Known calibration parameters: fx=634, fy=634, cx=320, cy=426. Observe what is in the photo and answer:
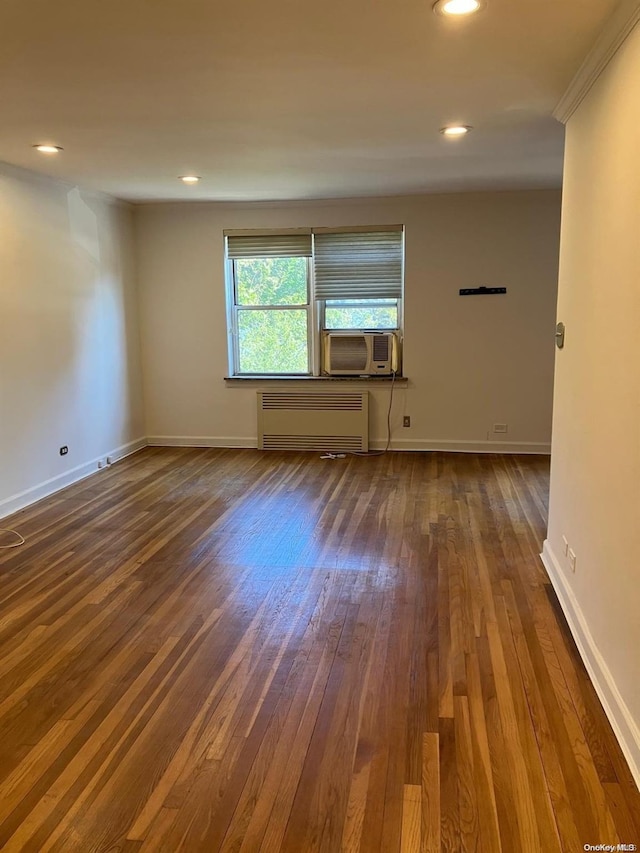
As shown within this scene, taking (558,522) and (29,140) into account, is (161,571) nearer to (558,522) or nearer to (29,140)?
(558,522)

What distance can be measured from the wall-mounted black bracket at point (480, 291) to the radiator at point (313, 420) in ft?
4.30

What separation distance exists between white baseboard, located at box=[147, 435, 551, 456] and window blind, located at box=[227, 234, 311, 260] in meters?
1.84

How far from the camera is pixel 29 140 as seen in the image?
369 centimetres

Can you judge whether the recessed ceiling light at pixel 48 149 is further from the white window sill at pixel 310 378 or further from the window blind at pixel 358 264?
the white window sill at pixel 310 378

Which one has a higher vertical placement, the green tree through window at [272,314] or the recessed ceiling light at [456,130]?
the recessed ceiling light at [456,130]

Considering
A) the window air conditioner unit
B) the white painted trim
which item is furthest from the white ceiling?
the white painted trim

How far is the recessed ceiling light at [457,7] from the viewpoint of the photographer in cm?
203

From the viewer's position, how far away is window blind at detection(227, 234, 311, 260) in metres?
6.12

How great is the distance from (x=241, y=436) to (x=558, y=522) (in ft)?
12.8

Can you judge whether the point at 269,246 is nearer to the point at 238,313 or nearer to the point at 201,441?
the point at 238,313

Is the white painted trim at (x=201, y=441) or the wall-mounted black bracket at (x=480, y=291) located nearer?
the wall-mounted black bracket at (x=480, y=291)

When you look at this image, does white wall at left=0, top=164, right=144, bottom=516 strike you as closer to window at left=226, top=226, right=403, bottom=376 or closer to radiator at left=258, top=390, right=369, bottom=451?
window at left=226, top=226, right=403, bottom=376

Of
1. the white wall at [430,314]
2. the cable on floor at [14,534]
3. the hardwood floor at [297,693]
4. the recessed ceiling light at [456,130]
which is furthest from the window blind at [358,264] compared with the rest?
the cable on floor at [14,534]

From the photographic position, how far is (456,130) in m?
3.57
